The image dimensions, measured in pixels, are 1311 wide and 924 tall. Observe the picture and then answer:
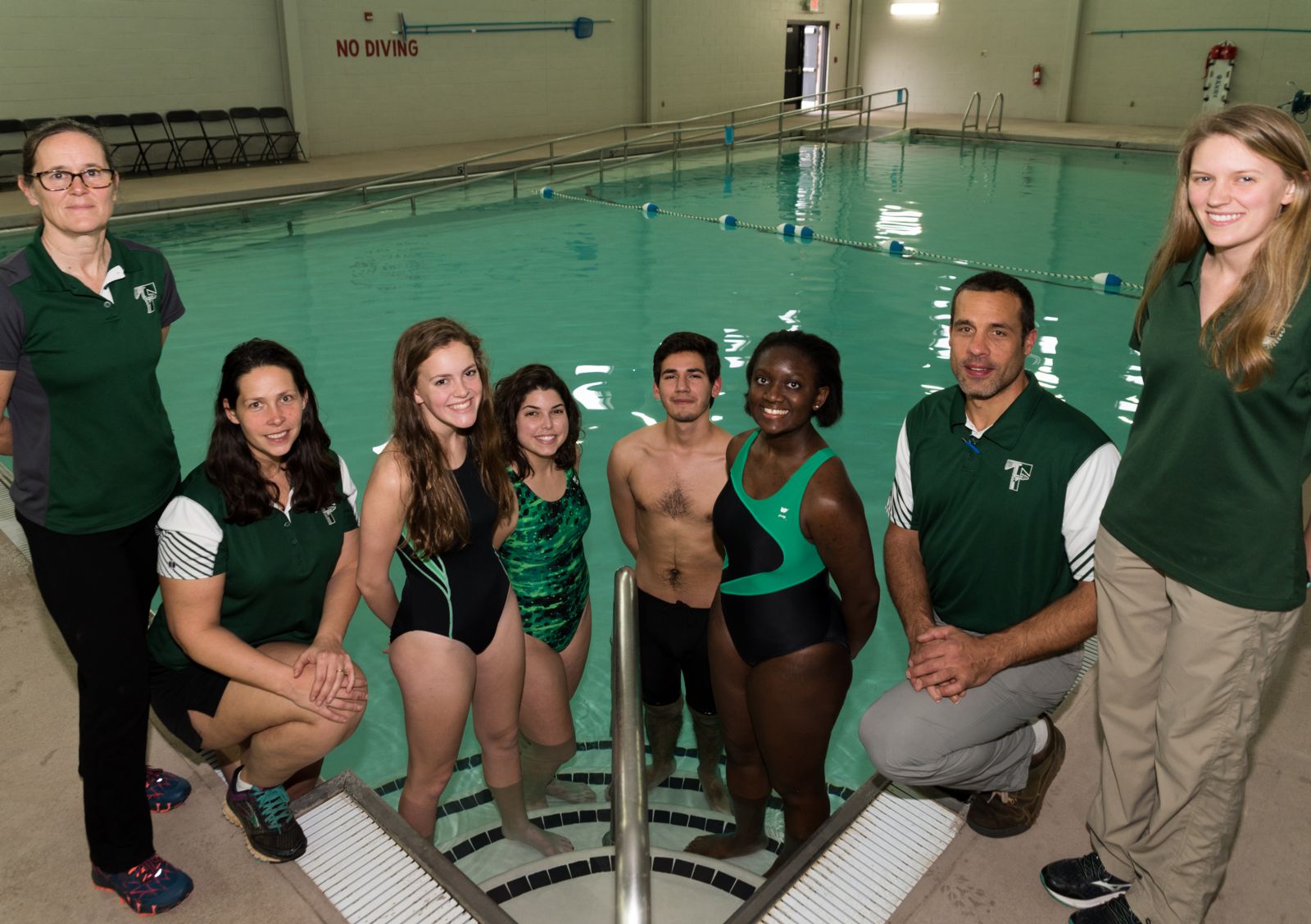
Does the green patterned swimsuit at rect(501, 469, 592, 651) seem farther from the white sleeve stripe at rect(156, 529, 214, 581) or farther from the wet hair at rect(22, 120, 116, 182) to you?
the wet hair at rect(22, 120, 116, 182)

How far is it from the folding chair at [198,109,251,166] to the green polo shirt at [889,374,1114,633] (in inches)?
564

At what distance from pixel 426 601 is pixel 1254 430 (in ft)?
6.12

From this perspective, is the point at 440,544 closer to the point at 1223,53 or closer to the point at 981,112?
the point at 1223,53

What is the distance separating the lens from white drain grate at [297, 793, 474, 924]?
7.01 ft

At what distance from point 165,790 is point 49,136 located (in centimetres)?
154

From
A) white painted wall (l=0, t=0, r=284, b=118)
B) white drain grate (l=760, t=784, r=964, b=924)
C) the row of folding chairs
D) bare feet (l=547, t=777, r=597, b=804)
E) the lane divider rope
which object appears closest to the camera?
white drain grate (l=760, t=784, r=964, b=924)

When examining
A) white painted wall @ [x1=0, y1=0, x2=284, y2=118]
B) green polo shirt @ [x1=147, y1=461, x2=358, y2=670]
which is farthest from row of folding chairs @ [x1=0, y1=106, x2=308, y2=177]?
green polo shirt @ [x1=147, y1=461, x2=358, y2=670]

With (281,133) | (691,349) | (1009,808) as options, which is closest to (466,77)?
(281,133)

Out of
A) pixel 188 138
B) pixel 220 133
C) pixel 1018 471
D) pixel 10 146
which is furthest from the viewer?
pixel 220 133

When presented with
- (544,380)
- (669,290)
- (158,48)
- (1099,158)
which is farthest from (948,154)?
(544,380)

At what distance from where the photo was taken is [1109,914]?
2020mm

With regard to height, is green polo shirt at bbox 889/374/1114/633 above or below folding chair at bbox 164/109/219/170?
below

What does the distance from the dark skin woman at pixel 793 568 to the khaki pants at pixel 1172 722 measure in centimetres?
61

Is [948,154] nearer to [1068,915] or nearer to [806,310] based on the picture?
[806,310]
